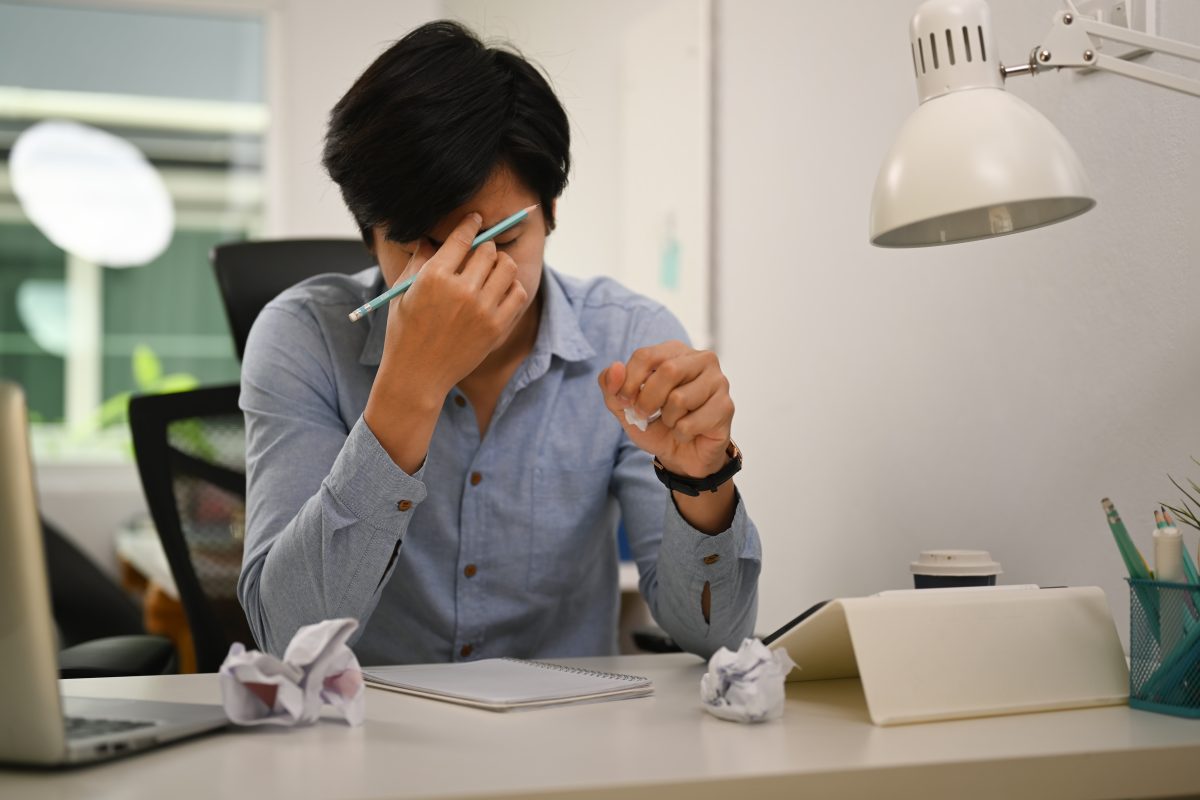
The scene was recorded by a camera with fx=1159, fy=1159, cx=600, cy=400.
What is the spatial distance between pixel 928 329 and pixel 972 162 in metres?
0.63

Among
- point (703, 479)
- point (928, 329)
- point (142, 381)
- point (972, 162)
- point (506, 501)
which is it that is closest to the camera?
point (972, 162)

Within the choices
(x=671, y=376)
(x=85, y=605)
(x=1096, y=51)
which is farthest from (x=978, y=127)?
(x=85, y=605)

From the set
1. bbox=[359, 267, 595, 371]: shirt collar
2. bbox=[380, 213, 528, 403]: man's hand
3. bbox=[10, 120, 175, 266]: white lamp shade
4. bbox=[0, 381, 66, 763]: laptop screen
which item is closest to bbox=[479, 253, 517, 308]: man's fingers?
bbox=[380, 213, 528, 403]: man's hand

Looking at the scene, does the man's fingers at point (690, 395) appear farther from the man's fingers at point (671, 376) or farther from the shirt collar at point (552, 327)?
the shirt collar at point (552, 327)

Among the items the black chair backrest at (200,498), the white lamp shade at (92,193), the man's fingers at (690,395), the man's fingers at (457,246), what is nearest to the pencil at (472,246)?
the man's fingers at (457,246)

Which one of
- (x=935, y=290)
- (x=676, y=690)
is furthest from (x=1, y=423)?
(x=935, y=290)

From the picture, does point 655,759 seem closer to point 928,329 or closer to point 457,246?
point 457,246

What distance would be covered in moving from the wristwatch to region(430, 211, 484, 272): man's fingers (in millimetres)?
249

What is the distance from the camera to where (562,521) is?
1.25 meters

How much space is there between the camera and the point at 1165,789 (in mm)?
685

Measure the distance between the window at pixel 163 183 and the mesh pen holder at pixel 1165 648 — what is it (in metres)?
3.28

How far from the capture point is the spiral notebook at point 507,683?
2.74 ft

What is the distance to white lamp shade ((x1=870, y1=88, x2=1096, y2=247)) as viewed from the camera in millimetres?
734

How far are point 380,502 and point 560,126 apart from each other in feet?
1.45
